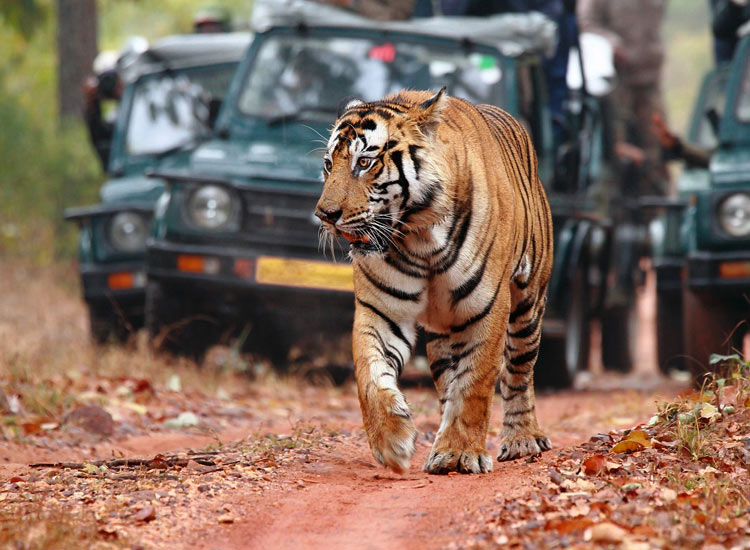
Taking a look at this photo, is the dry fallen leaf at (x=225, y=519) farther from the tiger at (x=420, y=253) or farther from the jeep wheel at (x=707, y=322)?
the jeep wheel at (x=707, y=322)

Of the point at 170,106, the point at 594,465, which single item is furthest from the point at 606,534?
the point at 170,106

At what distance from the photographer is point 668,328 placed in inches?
373

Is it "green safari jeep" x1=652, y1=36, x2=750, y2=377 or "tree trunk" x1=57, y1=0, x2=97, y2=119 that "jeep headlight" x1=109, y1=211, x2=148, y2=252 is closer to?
"green safari jeep" x1=652, y1=36, x2=750, y2=377

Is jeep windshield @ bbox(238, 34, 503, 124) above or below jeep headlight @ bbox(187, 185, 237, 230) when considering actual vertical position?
above

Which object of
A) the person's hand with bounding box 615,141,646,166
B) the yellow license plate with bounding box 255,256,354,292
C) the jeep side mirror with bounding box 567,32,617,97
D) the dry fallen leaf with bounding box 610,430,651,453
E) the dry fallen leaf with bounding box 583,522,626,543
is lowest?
the dry fallen leaf with bounding box 610,430,651,453

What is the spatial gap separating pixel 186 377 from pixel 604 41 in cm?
607

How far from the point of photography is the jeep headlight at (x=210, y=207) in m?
7.88

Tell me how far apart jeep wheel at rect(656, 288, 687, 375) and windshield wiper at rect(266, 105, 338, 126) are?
2.91 meters

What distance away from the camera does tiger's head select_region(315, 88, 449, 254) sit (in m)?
4.64

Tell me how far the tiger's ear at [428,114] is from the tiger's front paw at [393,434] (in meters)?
1.07

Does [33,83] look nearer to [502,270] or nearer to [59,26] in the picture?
[59,26]

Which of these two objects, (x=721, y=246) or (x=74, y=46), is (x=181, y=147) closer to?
(x=721, y=246)

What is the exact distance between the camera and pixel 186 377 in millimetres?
8047

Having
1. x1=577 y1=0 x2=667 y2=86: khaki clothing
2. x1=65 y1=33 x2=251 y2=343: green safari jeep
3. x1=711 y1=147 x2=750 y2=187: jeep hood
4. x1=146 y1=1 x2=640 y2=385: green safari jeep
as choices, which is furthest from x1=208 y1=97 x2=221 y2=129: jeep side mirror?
x1=577 y1=0 x2=667 y2=86: khaki clothing
